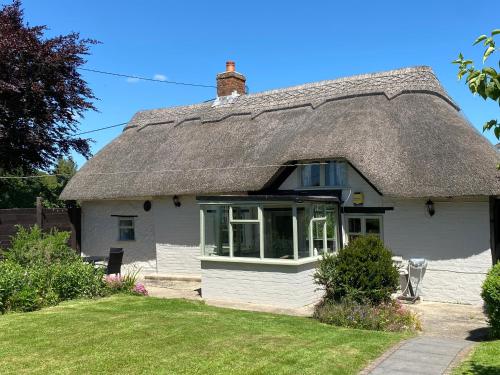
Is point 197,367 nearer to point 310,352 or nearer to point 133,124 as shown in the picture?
point 310,352

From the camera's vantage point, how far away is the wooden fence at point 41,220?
56.4 feet

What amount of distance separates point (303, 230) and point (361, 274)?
2.62 meters

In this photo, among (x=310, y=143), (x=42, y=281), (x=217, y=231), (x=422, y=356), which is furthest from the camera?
(x=310, y=143)

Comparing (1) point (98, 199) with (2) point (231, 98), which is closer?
(1) point (98, 199)

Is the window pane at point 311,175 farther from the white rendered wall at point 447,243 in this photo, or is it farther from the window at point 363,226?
the white rendered wall at point 447,243

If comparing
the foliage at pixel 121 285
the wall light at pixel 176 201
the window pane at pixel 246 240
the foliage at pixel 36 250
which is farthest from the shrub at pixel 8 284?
the wall light at pixel 176 201

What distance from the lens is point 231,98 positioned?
21328 millimetres

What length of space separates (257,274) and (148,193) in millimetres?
6269

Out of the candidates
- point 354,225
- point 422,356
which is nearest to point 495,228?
point 354,225

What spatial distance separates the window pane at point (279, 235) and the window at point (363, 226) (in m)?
2.83

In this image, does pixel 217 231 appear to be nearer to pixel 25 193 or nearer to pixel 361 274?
pixel 361 274

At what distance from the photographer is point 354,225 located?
47.8ft

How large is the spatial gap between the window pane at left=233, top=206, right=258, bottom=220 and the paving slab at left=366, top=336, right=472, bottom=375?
5.37 metres

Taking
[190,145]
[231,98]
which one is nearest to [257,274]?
[190,145]
